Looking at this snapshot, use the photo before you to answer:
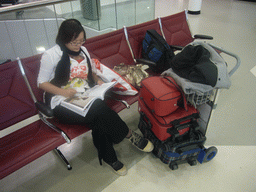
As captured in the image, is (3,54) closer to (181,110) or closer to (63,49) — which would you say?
(63,49)

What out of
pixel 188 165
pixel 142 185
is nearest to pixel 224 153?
pixel 188 165

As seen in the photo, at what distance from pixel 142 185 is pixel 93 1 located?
10.4 feet

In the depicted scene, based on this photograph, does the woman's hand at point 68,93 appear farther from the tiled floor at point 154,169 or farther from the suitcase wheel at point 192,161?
the suitcase wheel at point 192,161

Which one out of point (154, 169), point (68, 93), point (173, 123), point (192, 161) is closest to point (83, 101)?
point (68, 93)

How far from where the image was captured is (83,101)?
61.3 inches

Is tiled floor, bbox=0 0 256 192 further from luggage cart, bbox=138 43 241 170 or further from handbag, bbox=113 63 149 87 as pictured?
handbag, bbox=113 63 149 87

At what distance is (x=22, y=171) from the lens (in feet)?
6.08

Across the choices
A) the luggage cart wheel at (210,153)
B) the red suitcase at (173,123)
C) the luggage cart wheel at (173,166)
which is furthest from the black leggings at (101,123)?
the luggage cart wheel at (210,153)

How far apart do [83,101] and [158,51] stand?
1.26m

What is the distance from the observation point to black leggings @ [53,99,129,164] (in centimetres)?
159

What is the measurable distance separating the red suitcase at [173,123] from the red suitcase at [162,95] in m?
0.06

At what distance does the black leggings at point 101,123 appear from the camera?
159 centimetres

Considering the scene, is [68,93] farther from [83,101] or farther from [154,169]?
[154,169]

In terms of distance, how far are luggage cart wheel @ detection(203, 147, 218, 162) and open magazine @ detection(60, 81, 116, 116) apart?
42.3 inches
